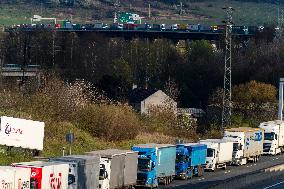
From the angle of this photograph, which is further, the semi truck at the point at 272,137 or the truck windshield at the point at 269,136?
the semi truck at the point at 272,137

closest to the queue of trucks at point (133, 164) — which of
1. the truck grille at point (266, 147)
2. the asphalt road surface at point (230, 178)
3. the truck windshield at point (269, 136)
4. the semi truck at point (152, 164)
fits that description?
the semi truck at point (152, 164)

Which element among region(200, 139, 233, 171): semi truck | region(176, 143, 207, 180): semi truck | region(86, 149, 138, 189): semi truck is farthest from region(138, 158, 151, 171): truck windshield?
region(200, 139, 233, 171): semi truck

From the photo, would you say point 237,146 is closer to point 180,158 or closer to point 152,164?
point 180,158

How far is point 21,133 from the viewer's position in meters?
60.6

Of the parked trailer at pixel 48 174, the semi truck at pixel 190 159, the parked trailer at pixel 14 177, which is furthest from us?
the semi truck at pixel 190 159

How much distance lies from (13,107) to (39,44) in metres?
71.8

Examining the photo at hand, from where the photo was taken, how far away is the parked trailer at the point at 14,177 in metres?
41.0

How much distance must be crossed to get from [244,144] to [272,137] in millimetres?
10367

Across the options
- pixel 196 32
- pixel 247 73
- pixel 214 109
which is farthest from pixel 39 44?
pixel 196 32

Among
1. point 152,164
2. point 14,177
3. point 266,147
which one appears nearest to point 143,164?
point 152,164

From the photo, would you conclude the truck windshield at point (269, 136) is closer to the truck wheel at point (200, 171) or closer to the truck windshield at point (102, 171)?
the truck wheel at point (200, 171)

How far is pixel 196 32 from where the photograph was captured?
19712cm

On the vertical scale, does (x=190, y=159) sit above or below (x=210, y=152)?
above

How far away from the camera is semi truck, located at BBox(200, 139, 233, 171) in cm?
6694
